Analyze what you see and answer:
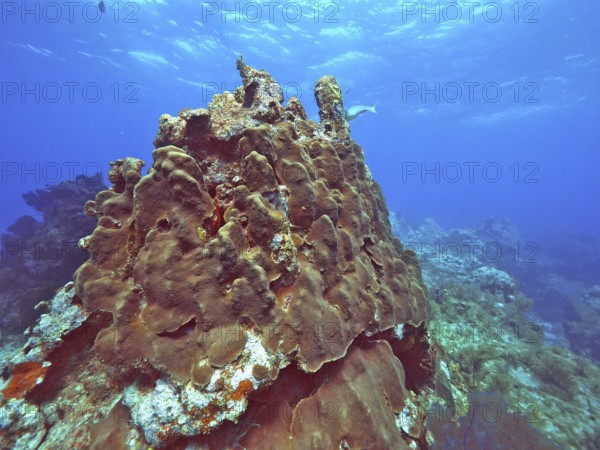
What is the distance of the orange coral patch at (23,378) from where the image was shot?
324 centimetres

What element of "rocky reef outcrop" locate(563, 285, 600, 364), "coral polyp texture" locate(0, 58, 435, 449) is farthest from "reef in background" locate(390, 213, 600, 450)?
"coral polyp texture" locate(0, 58, 435, 449)

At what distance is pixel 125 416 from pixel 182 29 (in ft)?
115

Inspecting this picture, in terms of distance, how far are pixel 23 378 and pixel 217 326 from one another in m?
2.44

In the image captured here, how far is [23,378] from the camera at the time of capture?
3332 mm

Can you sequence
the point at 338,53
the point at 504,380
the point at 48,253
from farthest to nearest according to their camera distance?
the point at 338,53
the point at 48,253
the point at 504,380

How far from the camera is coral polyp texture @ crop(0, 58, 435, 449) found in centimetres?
289

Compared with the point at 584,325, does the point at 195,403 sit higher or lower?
higher

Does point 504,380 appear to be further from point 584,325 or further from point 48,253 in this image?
point 48,253

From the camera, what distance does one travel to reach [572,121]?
58.7 m

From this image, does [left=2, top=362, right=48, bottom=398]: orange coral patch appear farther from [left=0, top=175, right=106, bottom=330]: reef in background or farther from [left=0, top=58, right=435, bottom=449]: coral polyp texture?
[left=0, top=175, right=106, bottom=330]: reef in background

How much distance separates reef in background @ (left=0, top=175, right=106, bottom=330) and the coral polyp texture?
711 centimetres

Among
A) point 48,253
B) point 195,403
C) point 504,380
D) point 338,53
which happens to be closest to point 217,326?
point 195,403

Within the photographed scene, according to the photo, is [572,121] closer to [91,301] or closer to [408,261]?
[408,261]

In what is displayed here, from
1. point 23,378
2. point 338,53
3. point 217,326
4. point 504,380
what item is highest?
point 338,53
